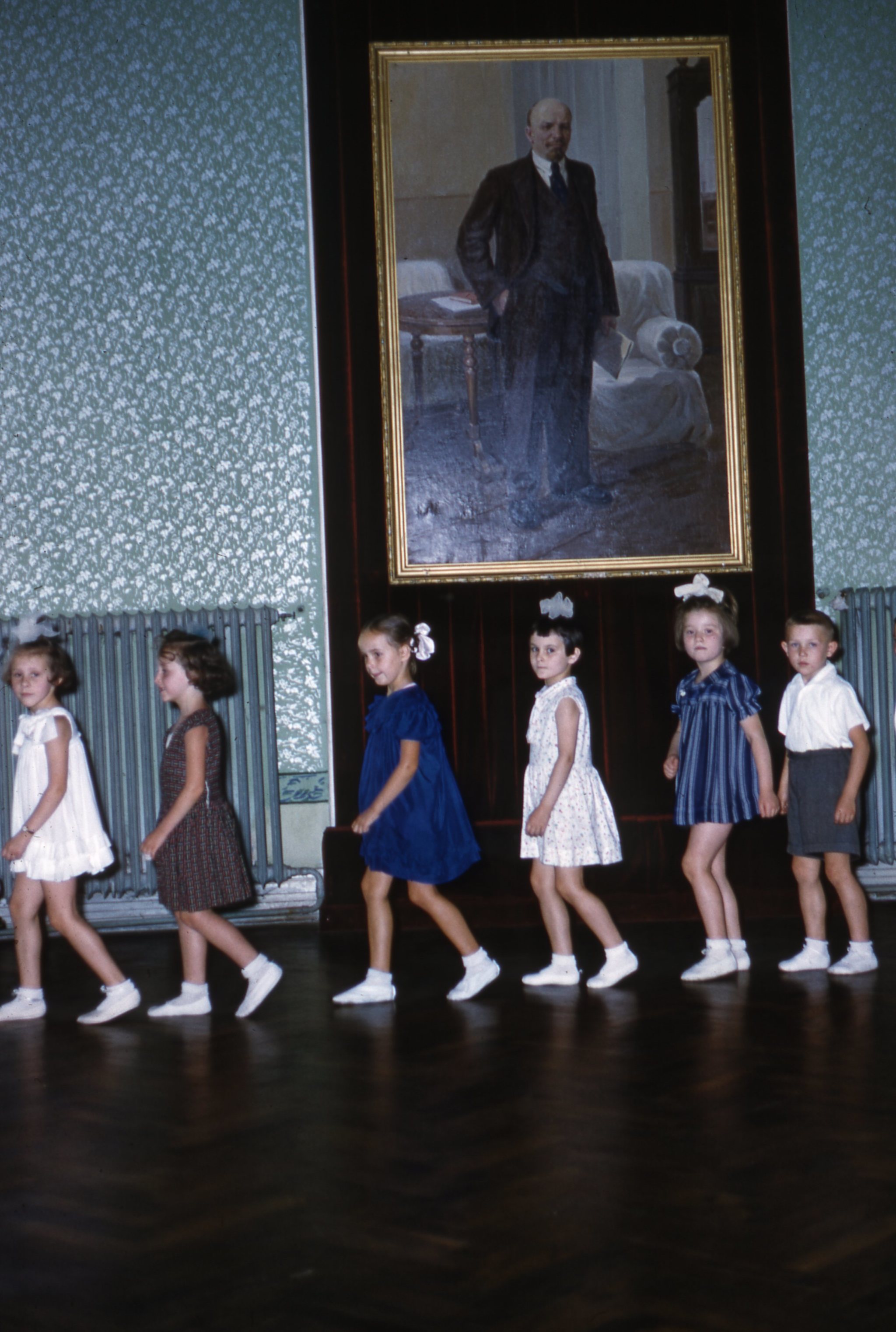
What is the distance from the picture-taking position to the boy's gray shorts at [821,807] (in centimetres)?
430

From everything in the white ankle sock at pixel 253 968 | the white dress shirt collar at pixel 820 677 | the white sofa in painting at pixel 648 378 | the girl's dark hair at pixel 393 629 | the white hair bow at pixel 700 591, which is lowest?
the white ankle sock at pixel 253 968

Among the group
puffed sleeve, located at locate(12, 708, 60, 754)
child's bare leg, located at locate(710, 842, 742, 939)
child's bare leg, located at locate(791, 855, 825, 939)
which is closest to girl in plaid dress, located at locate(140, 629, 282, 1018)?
puffed sleeve, located at locate(12, 708, 60, 754)

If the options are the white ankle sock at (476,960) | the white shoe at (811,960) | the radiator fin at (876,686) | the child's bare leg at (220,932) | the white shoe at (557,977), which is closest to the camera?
the child's bare leg at (220,932)

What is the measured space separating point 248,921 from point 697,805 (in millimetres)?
2321

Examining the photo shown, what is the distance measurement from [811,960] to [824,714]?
83 centimetres

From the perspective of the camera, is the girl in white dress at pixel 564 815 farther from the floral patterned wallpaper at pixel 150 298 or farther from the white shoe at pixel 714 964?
the floral patterned wallpaper at pixel 150 298

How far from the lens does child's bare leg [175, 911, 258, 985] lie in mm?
3922

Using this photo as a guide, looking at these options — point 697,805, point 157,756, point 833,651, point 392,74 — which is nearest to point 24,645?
point 157,756

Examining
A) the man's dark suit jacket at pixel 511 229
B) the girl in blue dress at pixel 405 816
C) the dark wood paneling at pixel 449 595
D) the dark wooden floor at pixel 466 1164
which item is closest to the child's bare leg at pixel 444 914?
the girl in blue dress at pixel 405 816

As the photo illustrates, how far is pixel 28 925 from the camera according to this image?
4.04 meters

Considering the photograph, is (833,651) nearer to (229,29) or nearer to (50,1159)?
(50,1159)

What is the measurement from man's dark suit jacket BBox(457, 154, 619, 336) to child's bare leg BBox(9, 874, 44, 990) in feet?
10.8

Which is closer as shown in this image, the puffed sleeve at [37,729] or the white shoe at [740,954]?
the puffed sleeve at [37,729]

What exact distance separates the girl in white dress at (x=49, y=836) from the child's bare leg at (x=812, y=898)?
2.21 metres
